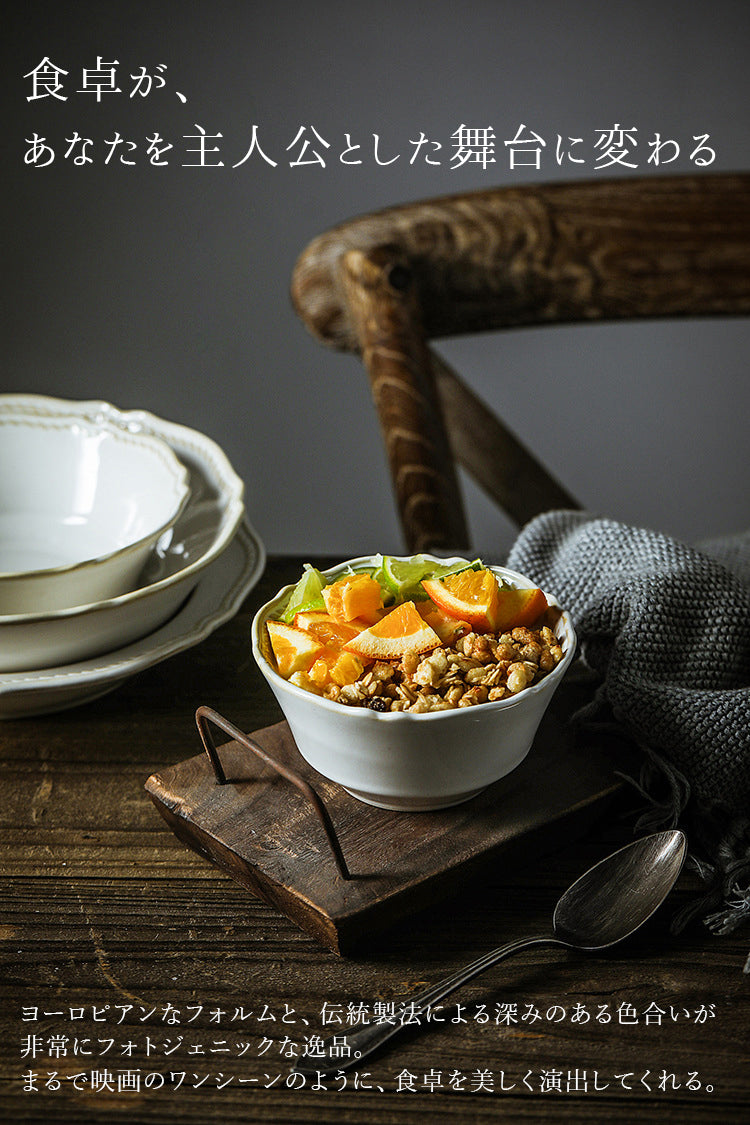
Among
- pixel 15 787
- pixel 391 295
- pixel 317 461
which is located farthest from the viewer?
pixel 317 461

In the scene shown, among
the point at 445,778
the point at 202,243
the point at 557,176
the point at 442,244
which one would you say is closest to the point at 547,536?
the point at 445,778

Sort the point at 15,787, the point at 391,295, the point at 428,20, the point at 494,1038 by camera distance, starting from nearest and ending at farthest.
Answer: the point at 494,1038 → the point at 15,787 → the point at 391,295 → the point at 428,20

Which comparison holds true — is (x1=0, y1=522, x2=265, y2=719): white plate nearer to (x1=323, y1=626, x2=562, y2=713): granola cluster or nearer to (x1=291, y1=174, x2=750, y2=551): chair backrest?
(x1=323, y1=626, x2=562, y2=713): granola cluster

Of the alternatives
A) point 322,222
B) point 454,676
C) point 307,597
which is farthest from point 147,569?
point 322,222

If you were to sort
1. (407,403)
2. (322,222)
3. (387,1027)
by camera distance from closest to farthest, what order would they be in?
(387,1027), (407,403), (322,222)

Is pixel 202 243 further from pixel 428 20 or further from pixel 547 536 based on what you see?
pixel 547 536

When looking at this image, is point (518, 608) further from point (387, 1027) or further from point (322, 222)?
point (322, 222)

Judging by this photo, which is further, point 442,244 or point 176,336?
point 176,336

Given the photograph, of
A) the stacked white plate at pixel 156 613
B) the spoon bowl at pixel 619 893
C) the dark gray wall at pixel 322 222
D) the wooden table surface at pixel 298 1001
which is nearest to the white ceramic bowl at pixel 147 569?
the stacked white plate at pixel 156 613
